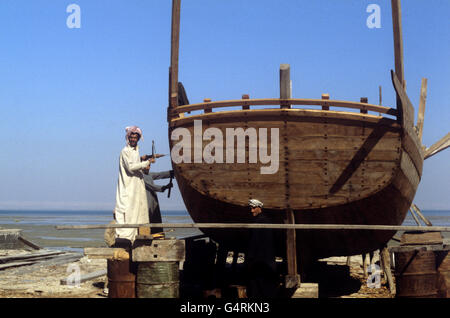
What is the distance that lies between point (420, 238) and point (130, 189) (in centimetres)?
433

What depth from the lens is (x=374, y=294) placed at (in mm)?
8867

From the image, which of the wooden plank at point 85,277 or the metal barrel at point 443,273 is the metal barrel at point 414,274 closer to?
the metal barrel at point 443,273

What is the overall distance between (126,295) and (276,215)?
231 centimetres

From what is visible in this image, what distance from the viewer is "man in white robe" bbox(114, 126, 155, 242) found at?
7520mm

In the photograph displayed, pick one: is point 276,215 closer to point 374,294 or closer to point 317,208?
point 317,208

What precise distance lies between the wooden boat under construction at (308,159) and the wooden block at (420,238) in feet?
1.55

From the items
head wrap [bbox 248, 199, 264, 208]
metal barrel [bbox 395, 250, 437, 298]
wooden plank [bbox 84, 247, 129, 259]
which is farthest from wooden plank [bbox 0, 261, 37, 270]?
metal barrel [bbox 395, 250, 437, 298]

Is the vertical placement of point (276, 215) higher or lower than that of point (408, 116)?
lower

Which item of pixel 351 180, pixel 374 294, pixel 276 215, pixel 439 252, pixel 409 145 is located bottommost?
pixel 374 294

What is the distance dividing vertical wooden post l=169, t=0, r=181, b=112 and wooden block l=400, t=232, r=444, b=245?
393 cm

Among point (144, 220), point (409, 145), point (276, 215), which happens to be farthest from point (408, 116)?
point (144, 220)

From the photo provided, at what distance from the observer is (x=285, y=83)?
6863 millimetres

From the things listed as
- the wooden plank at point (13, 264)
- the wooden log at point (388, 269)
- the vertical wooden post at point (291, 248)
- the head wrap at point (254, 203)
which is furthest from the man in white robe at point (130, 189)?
the wooden plank at point (13, 264)
